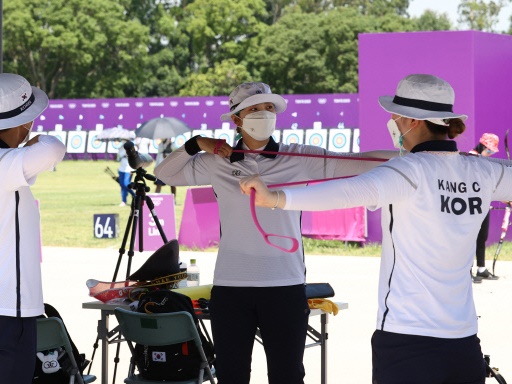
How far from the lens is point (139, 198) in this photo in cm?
830

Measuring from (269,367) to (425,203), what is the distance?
1.42 m

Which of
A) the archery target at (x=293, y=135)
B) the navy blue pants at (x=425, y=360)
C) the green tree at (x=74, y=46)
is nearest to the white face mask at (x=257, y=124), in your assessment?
the navy blue pants at (x=425, y=360)

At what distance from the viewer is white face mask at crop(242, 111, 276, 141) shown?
14.9 ft

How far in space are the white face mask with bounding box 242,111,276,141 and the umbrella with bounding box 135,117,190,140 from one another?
764 inches

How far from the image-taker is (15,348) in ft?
12.3

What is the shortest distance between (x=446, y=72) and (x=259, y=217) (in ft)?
32.3

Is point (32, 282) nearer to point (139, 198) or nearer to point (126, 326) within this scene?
point (126, 326)

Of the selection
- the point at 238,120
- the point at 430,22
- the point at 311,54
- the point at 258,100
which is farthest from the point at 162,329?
the point at 430,22

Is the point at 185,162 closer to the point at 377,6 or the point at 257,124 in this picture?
the point at 257,124

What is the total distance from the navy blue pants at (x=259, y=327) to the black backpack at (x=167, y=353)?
66cm

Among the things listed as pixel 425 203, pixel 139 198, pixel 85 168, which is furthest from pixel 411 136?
pixel 85 168

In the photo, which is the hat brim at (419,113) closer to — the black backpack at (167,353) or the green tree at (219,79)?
the black backpack at (167,353)

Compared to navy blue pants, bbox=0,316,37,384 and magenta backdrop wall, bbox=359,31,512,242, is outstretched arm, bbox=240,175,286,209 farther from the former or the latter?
magenta backdrop wall, bbox=359,31,512,242

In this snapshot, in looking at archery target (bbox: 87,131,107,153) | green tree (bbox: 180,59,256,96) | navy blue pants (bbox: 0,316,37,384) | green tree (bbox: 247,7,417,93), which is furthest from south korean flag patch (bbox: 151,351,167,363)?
green tree (bbox: 247,7,417,93)
